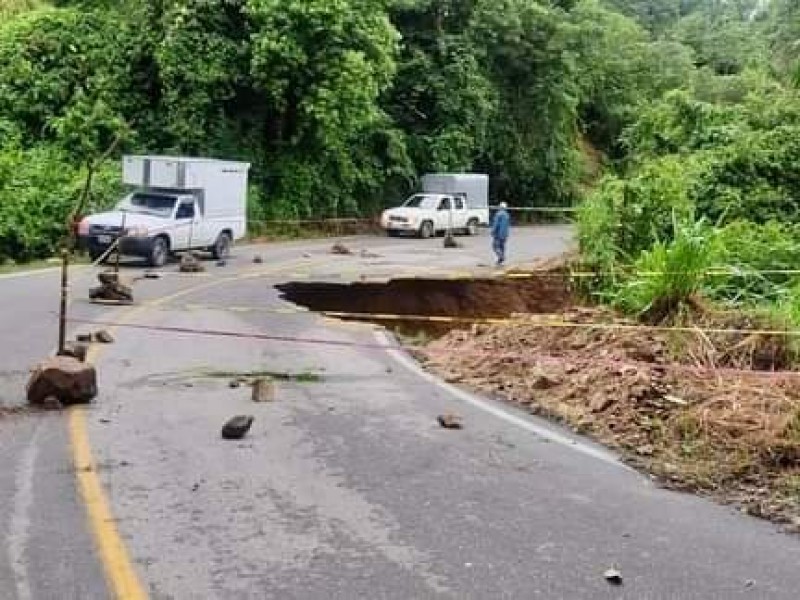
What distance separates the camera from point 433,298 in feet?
67.4

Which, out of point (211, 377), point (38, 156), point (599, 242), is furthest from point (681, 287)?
point (38, 156)

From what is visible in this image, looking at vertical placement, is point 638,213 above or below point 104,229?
above

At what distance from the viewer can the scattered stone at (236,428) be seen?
326 inches

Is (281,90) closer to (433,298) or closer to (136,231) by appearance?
(136,231)

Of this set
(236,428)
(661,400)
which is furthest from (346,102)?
(236,428)

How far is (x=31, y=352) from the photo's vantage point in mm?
12258

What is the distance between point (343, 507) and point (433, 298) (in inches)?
555

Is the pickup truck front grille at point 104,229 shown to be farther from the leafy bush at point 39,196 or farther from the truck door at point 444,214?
the truck door at point 444,214

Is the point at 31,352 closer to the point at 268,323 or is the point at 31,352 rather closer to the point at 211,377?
the point at 211,377

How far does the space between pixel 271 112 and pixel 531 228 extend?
1363cm

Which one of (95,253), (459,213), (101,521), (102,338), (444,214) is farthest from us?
(459,213)

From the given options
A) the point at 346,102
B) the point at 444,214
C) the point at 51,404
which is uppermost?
the point at 346,102

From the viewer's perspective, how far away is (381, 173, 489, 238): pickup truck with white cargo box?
39.2 meters

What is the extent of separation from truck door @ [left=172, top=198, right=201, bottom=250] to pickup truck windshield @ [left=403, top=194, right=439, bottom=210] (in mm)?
15173
